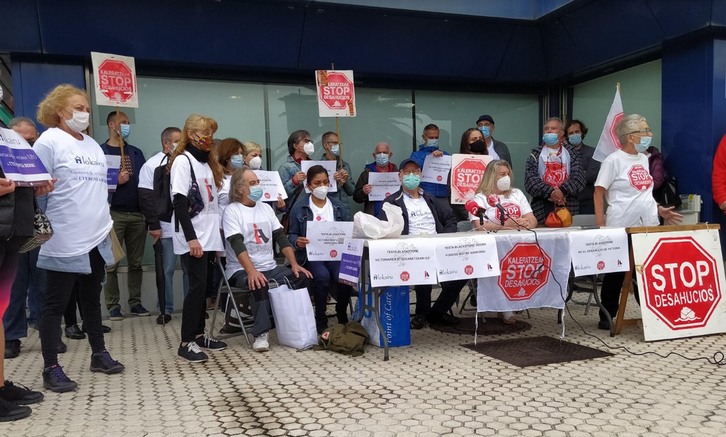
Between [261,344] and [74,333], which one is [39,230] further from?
[74,333]

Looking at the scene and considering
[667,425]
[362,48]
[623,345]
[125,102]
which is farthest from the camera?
[362,48]

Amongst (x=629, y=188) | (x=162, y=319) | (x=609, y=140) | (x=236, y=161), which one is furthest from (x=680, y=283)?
(x=162, y=319)

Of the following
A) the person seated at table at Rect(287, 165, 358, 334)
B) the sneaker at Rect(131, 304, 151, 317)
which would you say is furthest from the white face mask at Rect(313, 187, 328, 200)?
the sneaker at Rect(131, 304, 151, 317)

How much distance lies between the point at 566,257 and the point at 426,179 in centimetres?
272

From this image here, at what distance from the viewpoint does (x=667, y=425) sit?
312 centimetres

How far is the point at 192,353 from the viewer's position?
4.81 m

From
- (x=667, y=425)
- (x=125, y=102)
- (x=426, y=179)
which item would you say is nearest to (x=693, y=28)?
(x=426, y=179)

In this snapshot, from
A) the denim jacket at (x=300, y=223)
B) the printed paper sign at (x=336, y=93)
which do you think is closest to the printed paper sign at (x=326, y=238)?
the denim jacket at (x=300, y=223)

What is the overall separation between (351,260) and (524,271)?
144cm

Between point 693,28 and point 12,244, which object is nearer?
point 12,244

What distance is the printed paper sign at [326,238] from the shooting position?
222 inches

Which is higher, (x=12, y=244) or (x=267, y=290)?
(x=12, y=244)

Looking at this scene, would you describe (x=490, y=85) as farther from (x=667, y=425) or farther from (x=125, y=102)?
(x=667, y=425)

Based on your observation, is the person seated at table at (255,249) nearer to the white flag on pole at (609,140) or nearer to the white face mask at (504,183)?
the white face mask at (504,183)
